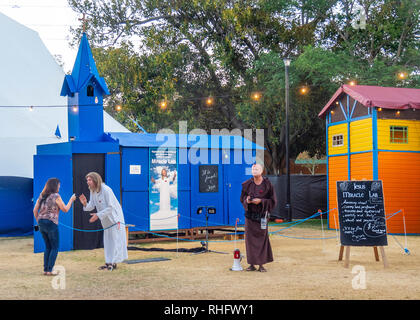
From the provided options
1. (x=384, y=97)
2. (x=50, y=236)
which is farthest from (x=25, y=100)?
(x=384, y=97)

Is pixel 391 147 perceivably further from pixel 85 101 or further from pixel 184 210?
pixel 85 101

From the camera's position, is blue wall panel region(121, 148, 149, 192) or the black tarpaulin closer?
blue wall panel region(121, 148, 149, 192)

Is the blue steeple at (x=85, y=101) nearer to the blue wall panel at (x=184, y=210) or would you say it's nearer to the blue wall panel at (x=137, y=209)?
the blue wall panel at (x=137, y=209)

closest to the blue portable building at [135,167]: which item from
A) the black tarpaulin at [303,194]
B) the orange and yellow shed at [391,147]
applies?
the orange and yellow shed at [391,147]

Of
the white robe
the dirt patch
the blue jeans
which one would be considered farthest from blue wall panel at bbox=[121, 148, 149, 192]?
the blue jeans

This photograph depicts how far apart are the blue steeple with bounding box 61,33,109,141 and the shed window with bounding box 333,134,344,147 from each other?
747 centimetres

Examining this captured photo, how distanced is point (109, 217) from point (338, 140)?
32.2 ft

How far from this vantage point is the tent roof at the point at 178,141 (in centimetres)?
1295

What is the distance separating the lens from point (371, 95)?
15281mm

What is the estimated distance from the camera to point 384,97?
50.1 ft

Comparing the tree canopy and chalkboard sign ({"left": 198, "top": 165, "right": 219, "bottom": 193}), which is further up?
the tree canopy

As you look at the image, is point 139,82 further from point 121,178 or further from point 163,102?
point 121,178

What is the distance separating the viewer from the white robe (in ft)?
29.5

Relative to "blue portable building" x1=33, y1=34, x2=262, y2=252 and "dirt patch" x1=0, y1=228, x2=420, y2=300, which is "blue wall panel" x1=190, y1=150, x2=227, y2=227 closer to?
"blue portable building" x1=33, y1=34, x2=262, y2=252
